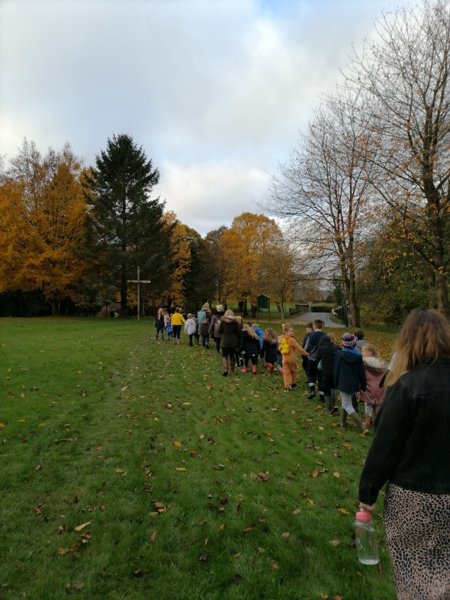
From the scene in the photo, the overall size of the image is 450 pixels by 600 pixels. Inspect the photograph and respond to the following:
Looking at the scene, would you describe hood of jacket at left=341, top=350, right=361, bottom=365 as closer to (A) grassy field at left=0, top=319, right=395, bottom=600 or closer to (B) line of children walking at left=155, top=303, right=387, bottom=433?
(B) line of children walking at left=155, top=303, right=387, bottom=433

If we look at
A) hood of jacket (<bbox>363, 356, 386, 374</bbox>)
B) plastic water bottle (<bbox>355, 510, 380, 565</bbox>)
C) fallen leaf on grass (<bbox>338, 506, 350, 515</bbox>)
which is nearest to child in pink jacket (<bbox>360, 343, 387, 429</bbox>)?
hood of jacket (<bbox>363, 356, 386, 374</bbox>)

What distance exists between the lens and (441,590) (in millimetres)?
2199

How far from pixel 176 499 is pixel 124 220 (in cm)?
3696

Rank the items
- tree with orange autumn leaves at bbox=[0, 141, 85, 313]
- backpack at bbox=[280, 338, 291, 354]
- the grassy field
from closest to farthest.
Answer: the grassy field
backpack at bbox=[280, 338, 291, 354]
tree with orange autumn leaves at bbox=[0, 141, 85, 313]

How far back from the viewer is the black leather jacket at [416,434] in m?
2.21

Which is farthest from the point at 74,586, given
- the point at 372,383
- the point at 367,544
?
the point at 372,383

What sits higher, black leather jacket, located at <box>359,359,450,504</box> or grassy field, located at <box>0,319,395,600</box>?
black leather jacket, located at <box>359,359,450,504</box>

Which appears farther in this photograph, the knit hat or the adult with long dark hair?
the knit hat

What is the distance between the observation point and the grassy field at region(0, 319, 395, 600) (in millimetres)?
3359

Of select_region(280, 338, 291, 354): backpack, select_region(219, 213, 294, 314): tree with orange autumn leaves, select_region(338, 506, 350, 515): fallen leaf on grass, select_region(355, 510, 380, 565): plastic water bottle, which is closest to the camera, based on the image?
select_region(355, 510, 380, 565): plastic water bottle

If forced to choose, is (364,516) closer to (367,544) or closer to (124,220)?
(367,544)

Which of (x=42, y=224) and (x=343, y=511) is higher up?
(x=42, y=224)

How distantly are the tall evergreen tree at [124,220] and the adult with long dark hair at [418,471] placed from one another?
36591 millimetres

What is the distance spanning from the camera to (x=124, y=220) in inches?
1532
